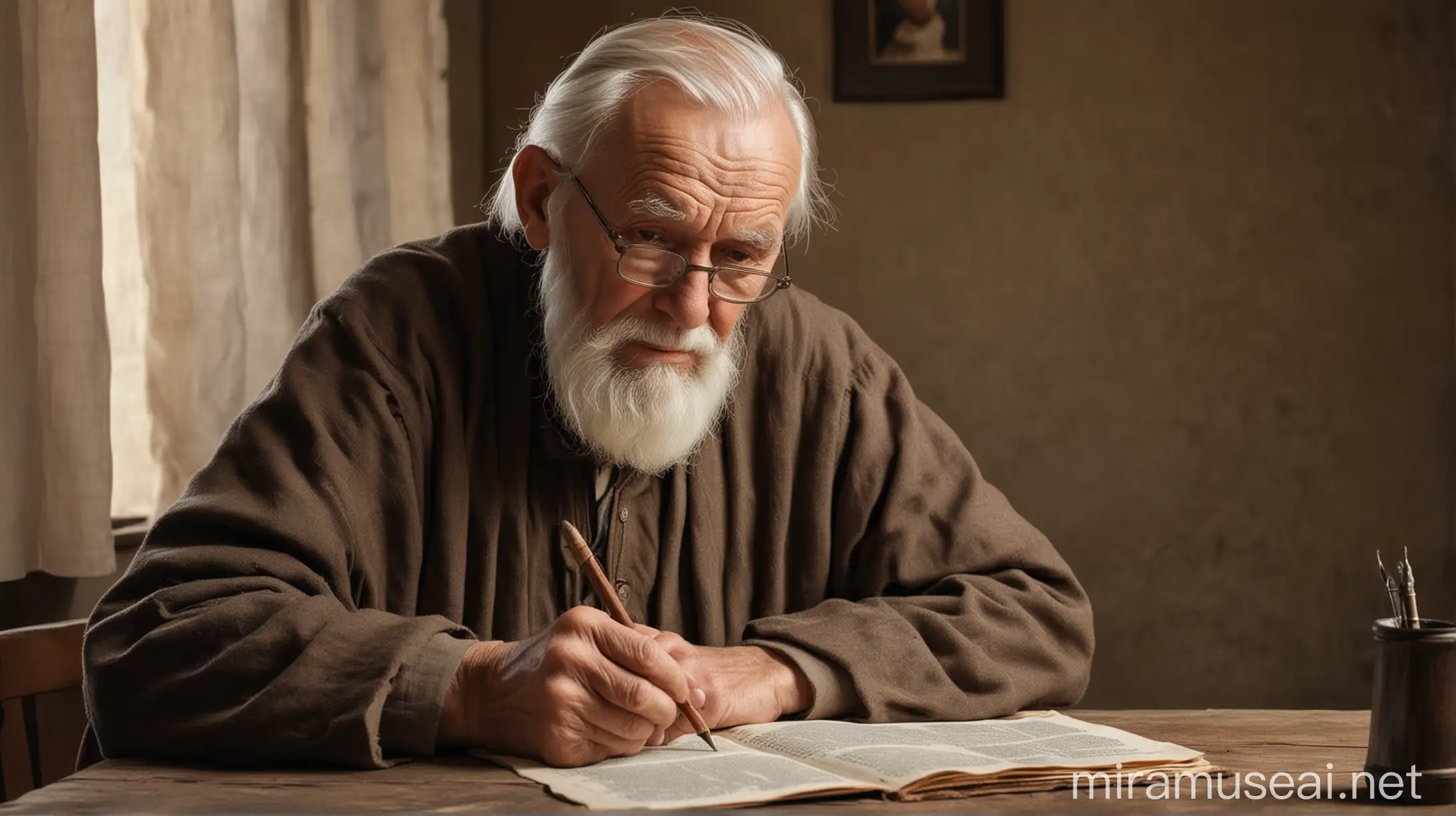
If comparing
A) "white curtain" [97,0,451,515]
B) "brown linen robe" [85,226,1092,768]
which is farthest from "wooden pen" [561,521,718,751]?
"white curtain" [97,0,451,515]

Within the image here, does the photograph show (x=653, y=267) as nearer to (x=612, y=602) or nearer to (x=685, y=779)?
(x=612, y=602)

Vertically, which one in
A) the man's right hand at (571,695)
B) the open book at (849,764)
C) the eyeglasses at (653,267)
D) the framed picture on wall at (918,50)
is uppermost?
the framed picture on wall at (918,50)

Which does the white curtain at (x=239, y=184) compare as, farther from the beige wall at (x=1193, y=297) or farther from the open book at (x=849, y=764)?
the open book at (x=849, y=764)

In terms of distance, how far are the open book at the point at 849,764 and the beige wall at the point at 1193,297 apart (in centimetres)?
267

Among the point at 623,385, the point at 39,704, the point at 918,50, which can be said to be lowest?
the point at 39,704

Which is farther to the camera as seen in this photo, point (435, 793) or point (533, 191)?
point (533, 191)

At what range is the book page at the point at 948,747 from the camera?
1.37 metres

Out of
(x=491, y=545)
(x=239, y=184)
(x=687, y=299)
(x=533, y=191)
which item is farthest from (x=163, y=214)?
(x=687, y=299)

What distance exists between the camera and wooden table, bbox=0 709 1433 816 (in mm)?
1274

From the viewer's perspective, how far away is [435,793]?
1337 millimetres

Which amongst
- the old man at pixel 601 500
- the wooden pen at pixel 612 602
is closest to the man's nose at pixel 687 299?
Result: the old man at pixel 601 500

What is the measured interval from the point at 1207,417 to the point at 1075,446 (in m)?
0.39

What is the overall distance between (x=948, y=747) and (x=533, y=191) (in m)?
1.00

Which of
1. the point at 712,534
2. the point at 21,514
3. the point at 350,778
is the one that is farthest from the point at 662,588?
the point at 21,514
